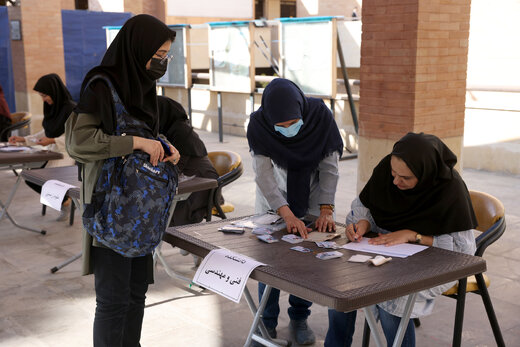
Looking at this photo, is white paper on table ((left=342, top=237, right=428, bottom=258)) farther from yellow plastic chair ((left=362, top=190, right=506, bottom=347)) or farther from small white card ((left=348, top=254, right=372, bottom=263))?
yellow plastic chair ((left=362, top=190, right=506, bottom=347))

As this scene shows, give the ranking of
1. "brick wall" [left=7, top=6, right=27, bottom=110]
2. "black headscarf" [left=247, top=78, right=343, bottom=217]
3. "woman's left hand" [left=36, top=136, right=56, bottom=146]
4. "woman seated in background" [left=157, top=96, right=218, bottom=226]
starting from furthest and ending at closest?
"brick wall" [left=7, top=6, right=27, bottom=110]
"woman's left hand" [left=36, top=136, right=56, bottom=146]
"woman seated in background" [left=157, top=96, right=218, bottom=226]
"black headscarf" [left=247, top=78, right=343, bottom=217]

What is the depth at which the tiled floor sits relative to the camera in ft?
12.7

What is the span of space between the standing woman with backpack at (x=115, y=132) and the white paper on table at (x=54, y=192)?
1.69 metres

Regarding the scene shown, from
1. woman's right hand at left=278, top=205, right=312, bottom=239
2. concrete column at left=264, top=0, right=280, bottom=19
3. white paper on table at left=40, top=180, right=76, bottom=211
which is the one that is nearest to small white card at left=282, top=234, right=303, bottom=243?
woman's right hand at left=278, top=205, right=312, bottom=239

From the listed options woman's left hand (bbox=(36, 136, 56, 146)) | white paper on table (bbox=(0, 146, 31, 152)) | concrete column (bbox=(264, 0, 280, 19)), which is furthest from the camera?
concrete column (bbox=(264, 0, 280, 19))

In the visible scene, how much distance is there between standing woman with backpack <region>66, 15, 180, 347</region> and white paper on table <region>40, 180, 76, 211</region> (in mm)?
1694

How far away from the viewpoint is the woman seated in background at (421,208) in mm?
2775

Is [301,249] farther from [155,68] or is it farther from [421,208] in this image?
[155,68]

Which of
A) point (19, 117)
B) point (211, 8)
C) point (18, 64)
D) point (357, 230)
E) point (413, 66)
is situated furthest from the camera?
point (211, 8)

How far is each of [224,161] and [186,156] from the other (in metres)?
0.53

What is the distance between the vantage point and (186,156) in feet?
16.3

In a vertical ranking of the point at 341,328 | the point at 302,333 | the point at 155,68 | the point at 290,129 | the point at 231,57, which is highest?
the point at 155,68

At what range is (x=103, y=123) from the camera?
2660mm

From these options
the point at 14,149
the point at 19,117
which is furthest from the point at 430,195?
the point at 19,117
